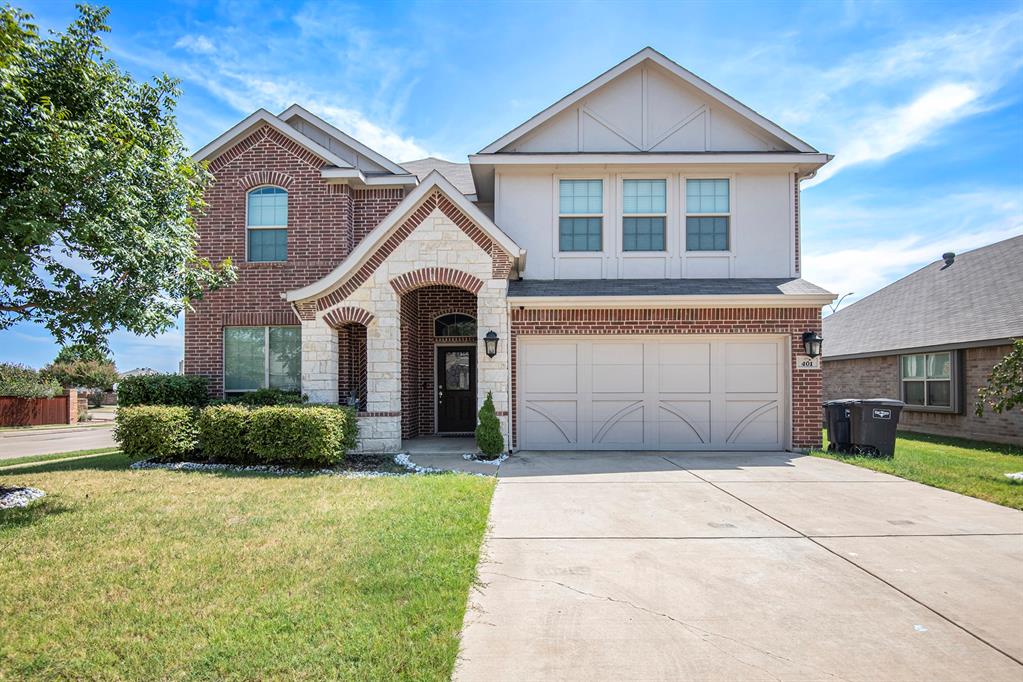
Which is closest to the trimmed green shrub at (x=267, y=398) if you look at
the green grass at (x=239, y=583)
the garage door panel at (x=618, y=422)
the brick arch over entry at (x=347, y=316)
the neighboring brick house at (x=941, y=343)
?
the brick arch over entry at (x=347, y=316)

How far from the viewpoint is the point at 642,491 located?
25.8 feet

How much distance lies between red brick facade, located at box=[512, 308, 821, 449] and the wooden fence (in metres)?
23.6

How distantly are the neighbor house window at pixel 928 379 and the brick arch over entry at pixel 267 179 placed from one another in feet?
57.5

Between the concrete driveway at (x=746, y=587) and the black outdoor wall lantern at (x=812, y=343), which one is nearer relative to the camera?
the concrete driveway at (x=746, y=587)

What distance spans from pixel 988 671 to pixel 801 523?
9.79 feet

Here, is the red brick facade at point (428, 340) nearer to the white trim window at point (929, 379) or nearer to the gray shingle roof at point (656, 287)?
the gray shingle roof at point (656, 287)

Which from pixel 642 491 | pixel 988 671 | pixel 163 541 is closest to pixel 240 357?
pixel 163 541

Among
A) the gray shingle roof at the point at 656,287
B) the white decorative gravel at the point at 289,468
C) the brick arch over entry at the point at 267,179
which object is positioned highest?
the brick arch over entry at the point at 267,179

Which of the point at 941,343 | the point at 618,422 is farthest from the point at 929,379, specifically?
the point at 618,422

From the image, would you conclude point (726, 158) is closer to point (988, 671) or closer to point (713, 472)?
point (713, 472)

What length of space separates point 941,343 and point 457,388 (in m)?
12.7

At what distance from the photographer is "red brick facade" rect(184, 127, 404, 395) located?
12.7 metres

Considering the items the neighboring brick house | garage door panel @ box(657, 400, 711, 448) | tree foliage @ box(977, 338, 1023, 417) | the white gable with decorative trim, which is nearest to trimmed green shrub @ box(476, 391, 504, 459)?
garage door panel @ box(657, 400, 711, 448)

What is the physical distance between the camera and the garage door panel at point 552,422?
11.6 metres
